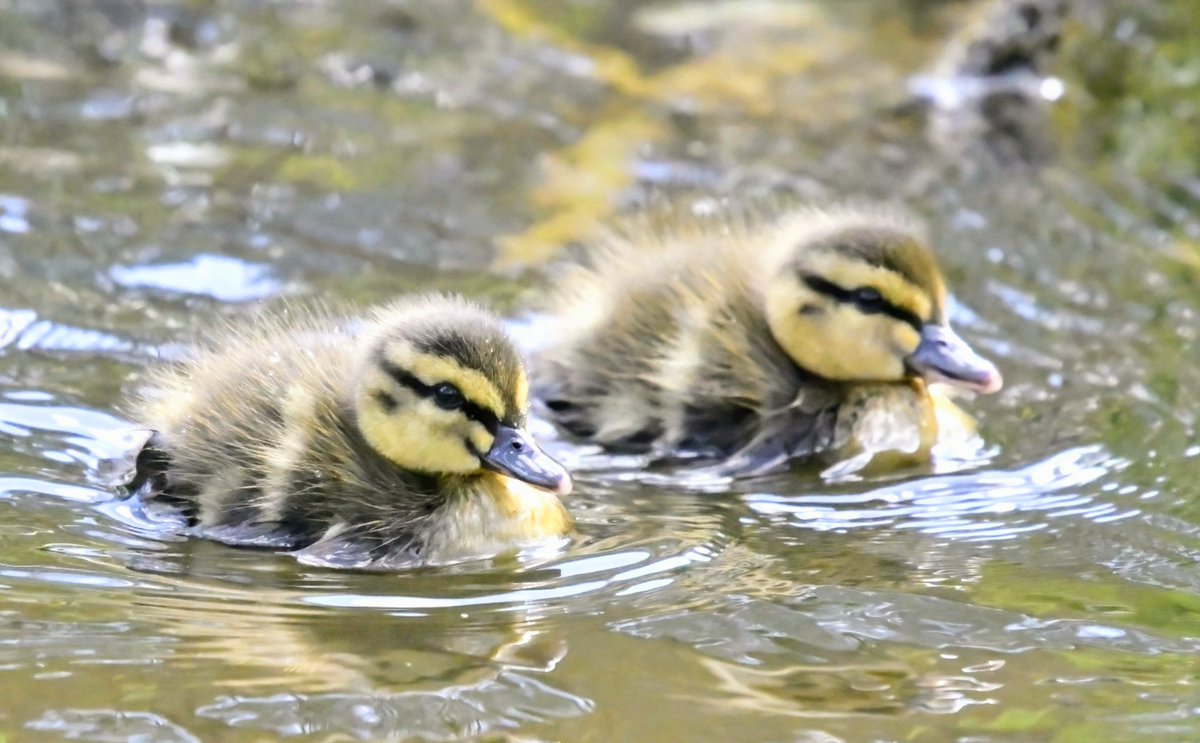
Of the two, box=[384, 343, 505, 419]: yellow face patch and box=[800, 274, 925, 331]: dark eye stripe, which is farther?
box=[800, 274, 925, 331]: dark eye stripe

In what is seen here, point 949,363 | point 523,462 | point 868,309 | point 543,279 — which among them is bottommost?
point 523,462

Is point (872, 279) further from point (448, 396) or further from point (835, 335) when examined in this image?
point (448, 396)

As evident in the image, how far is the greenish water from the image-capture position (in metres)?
2.37

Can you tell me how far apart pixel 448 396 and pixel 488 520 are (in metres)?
0.25

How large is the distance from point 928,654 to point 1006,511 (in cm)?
94

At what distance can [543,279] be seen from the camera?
194 inches

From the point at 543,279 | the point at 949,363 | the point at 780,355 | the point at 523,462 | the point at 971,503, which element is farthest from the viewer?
the point at 543,279

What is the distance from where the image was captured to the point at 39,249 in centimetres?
456

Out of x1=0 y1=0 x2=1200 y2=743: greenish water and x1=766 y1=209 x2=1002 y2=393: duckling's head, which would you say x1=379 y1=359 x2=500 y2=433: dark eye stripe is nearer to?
x1=0 y1=0 x2=1200 y2=743: greenish water

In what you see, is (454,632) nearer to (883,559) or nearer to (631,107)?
(883,559)

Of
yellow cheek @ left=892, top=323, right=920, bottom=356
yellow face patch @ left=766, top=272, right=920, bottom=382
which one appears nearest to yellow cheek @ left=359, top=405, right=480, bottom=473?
yellow face patch @ left=766, top=272, right=920, bottom=382

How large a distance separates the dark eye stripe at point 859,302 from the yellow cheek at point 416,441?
111cm

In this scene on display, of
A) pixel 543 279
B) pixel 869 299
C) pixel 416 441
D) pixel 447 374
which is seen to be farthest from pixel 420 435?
pixel 543 279

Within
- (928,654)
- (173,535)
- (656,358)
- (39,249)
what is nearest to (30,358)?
(39,249)
